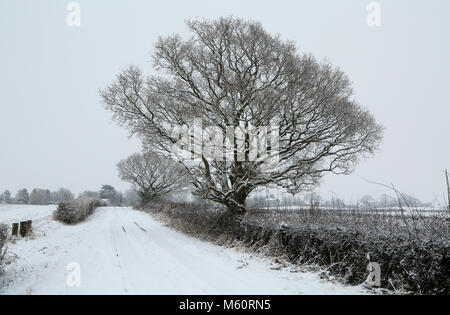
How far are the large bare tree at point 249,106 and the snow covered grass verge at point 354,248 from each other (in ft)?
11.0

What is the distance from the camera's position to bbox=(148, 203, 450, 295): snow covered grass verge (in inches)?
166

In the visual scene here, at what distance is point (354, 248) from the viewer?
5516 millimetres

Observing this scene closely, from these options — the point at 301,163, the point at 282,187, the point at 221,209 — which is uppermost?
the point at 301,163

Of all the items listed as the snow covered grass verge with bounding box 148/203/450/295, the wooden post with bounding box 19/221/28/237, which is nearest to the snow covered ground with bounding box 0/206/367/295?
the snow covered grass verge with bounding box 148/203/450/295

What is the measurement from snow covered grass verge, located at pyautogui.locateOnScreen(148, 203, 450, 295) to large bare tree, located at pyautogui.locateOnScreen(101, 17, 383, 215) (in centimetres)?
336

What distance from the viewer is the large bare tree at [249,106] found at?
1182 cm

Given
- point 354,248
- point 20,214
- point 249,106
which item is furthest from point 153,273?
point 20,214

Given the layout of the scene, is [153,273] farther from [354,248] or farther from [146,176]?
[146,176]

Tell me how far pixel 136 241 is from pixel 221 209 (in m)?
4.38

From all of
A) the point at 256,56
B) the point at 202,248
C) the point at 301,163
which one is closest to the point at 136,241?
the point at 202,248

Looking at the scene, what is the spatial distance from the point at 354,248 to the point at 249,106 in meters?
8.09
